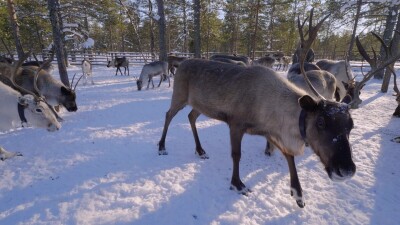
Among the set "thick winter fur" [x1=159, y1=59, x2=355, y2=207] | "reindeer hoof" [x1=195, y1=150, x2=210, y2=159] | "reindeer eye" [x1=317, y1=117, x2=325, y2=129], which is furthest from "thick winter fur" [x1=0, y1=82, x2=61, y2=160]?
"reindeer eye" [x1=317, y1=117, x2=325, y2=129]

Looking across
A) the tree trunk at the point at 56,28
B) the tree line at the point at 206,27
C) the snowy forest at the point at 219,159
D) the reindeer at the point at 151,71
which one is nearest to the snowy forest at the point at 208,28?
the tree line at the point at 206,27

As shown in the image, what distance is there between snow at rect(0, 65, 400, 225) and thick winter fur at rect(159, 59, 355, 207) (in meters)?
0.32

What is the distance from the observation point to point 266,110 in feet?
9.70

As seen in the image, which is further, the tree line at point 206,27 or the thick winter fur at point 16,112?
the tree line at point 206,27

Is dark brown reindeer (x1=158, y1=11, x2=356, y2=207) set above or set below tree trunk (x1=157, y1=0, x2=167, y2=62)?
below

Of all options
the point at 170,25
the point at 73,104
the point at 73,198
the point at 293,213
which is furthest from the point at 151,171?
the point at 170,25

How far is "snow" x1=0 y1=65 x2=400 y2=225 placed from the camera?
8.98 feet

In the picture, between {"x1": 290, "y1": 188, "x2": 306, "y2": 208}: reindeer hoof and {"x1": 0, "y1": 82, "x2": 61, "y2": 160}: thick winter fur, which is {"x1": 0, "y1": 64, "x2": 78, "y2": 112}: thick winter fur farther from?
{"x1": 290, "y1": 188, "x2": 306, "y2": 208}: reindeer hoof

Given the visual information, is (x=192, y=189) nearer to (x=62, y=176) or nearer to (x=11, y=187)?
(x=62, y=176)

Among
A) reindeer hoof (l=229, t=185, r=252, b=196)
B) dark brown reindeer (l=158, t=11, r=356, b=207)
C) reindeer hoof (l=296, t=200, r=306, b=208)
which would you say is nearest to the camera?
dark brown reindeer (l=158, t=11, r=356, b=207)

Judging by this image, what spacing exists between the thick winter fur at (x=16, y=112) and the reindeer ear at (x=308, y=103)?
3.76 m

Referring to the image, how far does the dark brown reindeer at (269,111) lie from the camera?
223 cm

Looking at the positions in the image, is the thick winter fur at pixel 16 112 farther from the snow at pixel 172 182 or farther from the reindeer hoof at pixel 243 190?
the reindeer hoof at pixel 243 190

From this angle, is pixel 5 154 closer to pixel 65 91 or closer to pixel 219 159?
pixel 65 91
